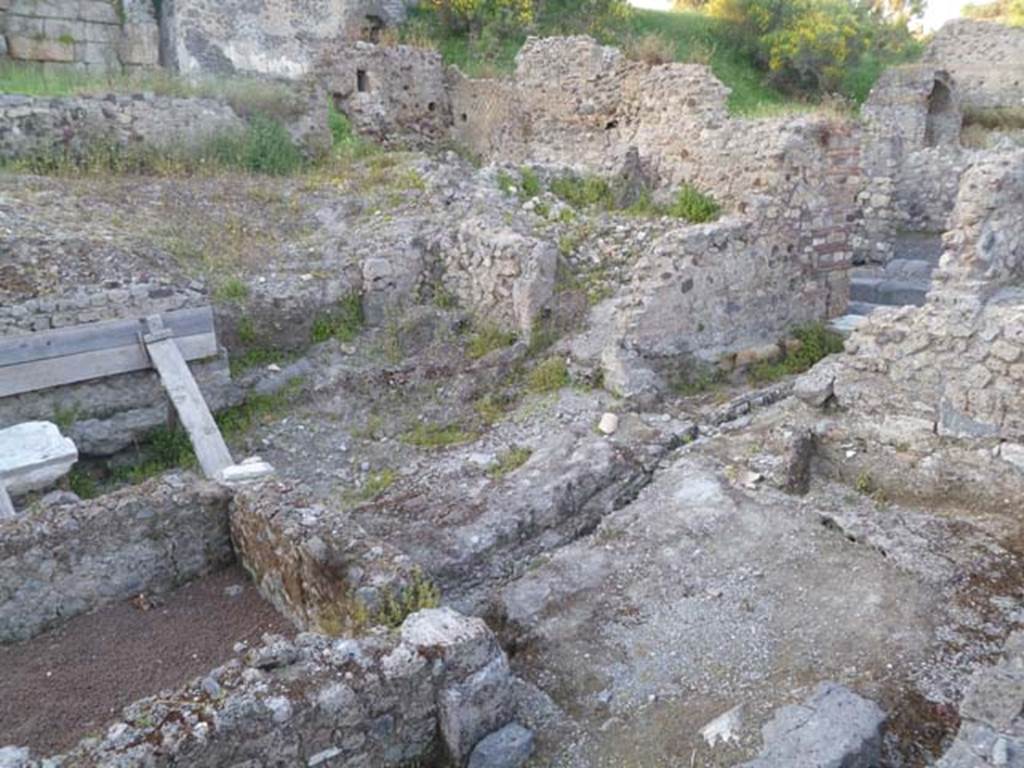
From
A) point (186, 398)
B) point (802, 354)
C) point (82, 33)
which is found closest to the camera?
point (186, 398)

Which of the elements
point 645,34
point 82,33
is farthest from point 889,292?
point 82,33

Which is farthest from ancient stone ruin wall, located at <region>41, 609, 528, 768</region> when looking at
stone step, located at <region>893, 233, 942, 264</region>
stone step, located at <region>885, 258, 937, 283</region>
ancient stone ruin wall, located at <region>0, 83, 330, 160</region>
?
stone step, located at <region>893, 233, 942, 264</region>

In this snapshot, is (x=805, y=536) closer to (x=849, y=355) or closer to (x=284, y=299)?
(x=849, y=355)

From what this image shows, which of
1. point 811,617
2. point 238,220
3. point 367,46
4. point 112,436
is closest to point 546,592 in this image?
point 811,617

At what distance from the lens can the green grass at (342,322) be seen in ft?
29.0

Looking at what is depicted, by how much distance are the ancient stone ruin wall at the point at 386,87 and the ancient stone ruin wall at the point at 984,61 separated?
12616mm

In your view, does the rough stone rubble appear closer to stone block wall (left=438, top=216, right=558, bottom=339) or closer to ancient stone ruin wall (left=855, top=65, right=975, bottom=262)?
stone block wall (left=438, top=216, right=558, bottom=339)

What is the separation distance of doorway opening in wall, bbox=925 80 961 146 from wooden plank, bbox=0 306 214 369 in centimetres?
1684

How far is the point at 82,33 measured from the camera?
14.3 meters

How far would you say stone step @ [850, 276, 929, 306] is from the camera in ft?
33.2

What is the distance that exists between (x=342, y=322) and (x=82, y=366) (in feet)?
8.44

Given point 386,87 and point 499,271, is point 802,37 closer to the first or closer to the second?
point 386,87

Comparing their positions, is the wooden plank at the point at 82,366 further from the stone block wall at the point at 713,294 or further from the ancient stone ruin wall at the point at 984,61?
the ancient stone ruin wall at the point at 984,61

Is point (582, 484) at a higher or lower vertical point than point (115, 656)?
higher
